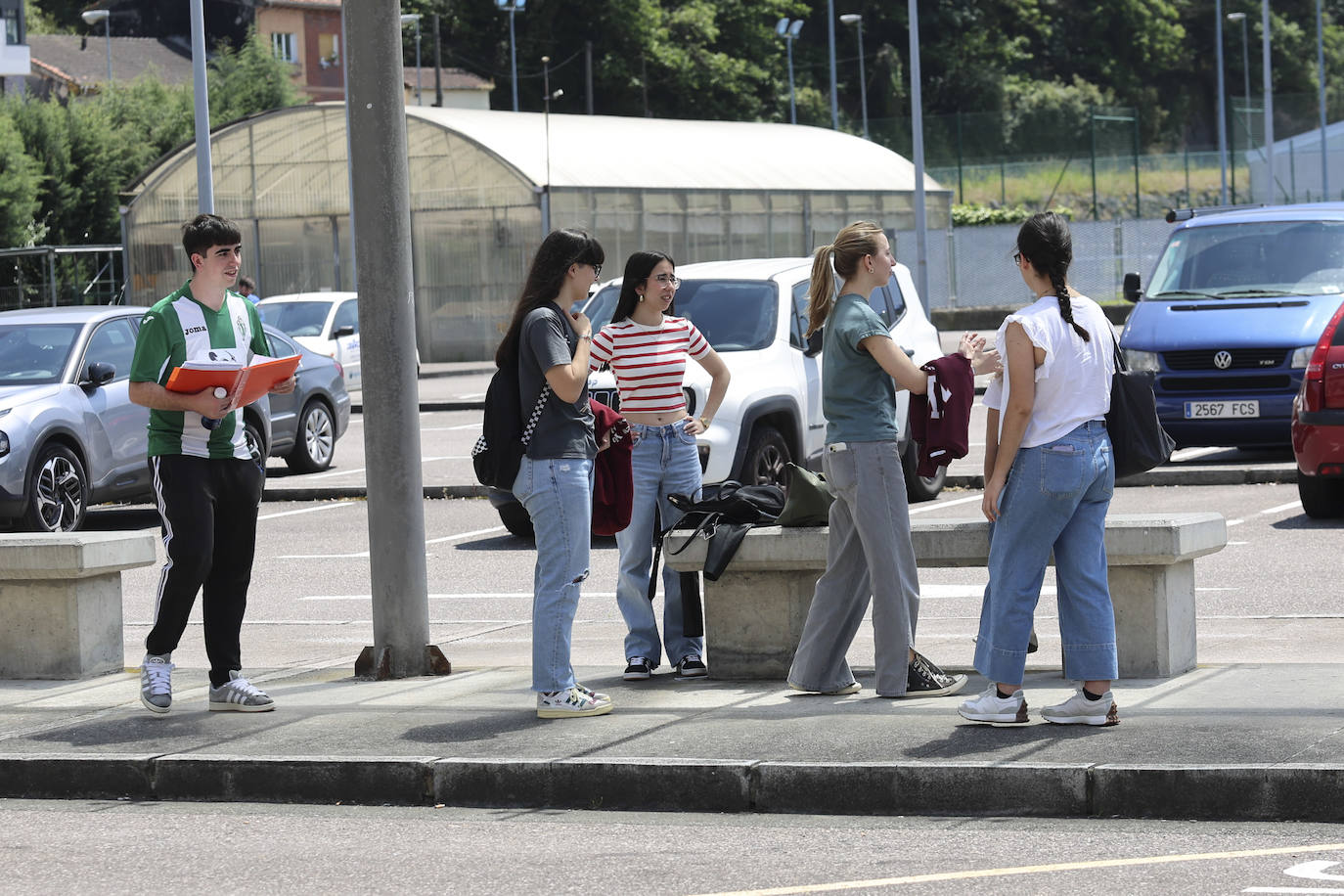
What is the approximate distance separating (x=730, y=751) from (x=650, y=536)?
6.15 ft

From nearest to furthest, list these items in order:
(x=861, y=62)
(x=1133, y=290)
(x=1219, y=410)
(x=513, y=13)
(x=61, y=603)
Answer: (x=61, y=603) → (x=1219, y=410) → (x=1133, y=290) → (x=513, y=13) → (x=861, y=62)

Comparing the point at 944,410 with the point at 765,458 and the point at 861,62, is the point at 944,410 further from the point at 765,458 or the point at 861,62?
the point at 861,62

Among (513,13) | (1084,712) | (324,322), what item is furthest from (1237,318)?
(513,13)

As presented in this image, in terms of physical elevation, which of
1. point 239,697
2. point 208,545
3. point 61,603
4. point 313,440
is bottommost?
point 239,697

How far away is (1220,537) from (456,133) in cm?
3455

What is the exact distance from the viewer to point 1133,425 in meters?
6.90

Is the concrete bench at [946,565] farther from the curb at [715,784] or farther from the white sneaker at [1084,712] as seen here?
the curb at [715,784]

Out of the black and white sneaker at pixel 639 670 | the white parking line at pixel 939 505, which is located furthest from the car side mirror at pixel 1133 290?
the black and white sneaker at pixel 639 670

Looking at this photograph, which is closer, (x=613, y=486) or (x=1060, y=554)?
(x=1060, y=554)

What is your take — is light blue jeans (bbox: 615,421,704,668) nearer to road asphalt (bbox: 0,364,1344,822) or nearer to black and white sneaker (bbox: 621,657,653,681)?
black and white sneaker (bbox: 621,657,653,681)

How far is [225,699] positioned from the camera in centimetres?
820

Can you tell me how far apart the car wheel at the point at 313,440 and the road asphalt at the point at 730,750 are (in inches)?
469

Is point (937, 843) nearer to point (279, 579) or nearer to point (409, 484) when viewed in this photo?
point (409, 484)

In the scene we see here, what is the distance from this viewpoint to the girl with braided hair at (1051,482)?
679cm
